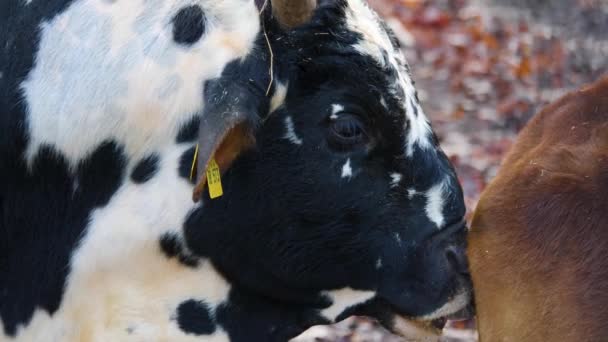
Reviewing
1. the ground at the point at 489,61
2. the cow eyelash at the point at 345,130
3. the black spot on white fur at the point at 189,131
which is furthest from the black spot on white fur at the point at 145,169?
the ground at the point at 489,61

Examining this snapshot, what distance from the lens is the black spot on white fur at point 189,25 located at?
3.40 metres

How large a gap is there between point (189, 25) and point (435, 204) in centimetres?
100

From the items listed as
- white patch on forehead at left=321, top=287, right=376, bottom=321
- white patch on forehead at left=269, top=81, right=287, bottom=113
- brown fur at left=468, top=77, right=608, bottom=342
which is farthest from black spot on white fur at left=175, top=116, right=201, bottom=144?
brown fur at left=468, top=77, right=608, bottom=342

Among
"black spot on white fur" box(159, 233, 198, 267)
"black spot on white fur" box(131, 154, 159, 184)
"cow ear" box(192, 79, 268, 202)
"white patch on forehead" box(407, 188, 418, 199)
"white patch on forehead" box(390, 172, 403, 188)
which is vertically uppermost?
"cow ear" box(192, 79, 268, 202)

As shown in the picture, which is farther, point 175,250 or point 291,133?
point 175,250

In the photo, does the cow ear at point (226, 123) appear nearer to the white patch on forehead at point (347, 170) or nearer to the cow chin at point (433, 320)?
the white patch on forehead at point (347, 170)

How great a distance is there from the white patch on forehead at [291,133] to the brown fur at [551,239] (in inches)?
24.4

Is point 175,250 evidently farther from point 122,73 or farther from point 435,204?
point 435,204

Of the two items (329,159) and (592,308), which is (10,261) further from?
(592,308)

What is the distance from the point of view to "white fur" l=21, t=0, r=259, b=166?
11.1 ft

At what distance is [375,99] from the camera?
3.41 metres

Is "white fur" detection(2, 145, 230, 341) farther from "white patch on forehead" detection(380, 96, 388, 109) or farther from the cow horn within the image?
"white patch on forehead" detection(380, 96, 388, 109)

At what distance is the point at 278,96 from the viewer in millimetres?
3369

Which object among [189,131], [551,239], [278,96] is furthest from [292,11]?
[551,239]
